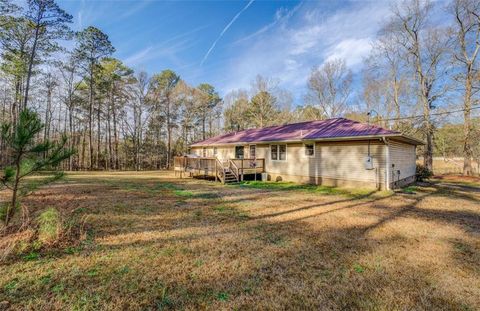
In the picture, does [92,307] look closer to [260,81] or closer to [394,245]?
[394,245]

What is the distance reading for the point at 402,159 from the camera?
12703 mm

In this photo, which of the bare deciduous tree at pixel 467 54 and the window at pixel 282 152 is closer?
the window at pixel 282 152

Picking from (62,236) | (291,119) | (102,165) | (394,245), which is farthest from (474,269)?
(102,165)

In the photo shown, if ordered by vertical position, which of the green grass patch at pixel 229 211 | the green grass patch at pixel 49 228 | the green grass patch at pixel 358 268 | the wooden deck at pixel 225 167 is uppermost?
the wooden deck at pixel 225 167

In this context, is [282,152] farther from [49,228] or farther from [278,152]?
[49,228]

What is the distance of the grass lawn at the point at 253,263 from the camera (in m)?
2.63

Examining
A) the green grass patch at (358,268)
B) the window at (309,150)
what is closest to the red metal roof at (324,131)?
the window at (309,150)

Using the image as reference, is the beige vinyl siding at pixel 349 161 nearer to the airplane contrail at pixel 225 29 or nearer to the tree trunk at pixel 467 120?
the airplane contrail at pixel 225 29

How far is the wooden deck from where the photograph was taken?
13789 mm

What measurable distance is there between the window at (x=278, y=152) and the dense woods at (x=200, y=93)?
5346 millimetres

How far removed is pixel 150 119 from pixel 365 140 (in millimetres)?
27482

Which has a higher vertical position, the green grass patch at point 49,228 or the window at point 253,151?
the window at point 253,151

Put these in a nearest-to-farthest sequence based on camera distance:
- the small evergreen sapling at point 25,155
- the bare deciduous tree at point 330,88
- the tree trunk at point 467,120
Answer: the small evergreen sapling at point 25,155, the tree trunk at point 467,120, the bare deciduous tree at point 330,88

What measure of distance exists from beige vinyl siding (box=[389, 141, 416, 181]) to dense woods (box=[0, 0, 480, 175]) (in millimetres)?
2558
